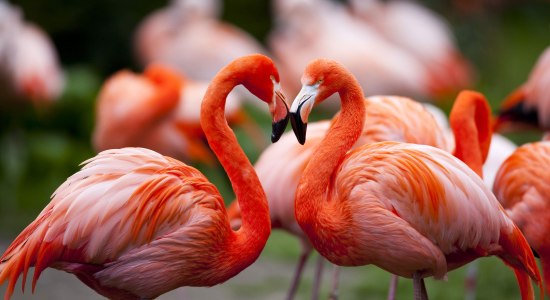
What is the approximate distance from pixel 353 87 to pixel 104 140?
8.77 ft

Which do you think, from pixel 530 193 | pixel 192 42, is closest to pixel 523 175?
pixel 530 193

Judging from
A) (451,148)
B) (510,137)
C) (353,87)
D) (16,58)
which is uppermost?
(353,87)

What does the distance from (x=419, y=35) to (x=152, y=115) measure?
214 inches

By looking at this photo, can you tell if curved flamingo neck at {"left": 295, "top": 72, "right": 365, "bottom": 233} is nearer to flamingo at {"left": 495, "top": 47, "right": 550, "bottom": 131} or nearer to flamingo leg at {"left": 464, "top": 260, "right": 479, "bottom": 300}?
flamingo leg at {"left": 464, "top": 260, "right": 479, "bottom": 300}

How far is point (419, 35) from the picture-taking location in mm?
10555

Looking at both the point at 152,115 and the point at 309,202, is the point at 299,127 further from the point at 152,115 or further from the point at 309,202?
the point at 152,115

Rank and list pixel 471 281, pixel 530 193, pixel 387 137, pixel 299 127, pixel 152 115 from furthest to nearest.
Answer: pixel 152 115, pixel 471 281, pixel 387 137, pixel 530 193, pixel 299 127

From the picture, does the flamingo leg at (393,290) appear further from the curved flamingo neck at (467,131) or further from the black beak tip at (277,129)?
the black beak tip at (277,129)

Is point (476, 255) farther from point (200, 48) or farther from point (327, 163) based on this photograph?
point (200, 48)

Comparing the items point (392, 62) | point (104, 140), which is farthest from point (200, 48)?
point (104, 140)

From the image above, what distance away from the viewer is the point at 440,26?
1139 cm

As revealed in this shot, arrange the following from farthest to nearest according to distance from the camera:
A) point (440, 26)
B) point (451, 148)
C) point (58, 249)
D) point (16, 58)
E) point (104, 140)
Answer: point (440, 26) → point (16, 58) → point (104, 140) → point (451, 148) → point (58, 249)

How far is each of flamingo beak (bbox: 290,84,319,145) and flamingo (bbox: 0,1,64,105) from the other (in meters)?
4.43

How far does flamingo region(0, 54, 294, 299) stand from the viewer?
3.25 meters
